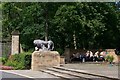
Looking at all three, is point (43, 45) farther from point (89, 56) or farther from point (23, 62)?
point (89, 56)

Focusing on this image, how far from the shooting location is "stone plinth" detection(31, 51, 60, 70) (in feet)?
73.9

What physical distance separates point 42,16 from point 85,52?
533 centimetres

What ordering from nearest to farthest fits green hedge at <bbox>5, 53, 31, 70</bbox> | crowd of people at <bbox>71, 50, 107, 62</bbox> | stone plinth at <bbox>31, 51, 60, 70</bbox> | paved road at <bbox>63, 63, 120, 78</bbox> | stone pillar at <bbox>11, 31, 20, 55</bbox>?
paved road at <bbox>63, 63, 120, 78</bbox>, stone plinth at <bbox>31, 51, 60, 70</bbox>, green hedge at <bbox>5, 53, 31, 70</bbox>, crowd of people at <bbox>71, 50, 107, 62</bbox>, stone pillar at <bbox>11, 31, 20, 55</bbox>

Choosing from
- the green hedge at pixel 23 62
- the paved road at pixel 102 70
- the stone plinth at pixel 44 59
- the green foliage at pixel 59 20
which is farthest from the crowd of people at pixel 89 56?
the paved road at pixel 102 70

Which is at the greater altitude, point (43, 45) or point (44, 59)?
point (43, 45)

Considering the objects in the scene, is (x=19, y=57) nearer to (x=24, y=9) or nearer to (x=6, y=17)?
(x=24, y=9)

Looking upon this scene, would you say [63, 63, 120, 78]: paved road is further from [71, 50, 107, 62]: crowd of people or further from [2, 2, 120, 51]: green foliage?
[2, 2, 120, 51]: green foliage

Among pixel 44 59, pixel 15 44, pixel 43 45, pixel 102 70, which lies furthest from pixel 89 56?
pixel 102 70

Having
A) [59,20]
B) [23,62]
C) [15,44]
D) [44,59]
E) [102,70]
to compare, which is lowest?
[102,70]

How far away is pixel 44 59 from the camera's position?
892 inches

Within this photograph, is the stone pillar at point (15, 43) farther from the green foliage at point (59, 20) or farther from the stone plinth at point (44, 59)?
the stone plinth at point (44, 59)

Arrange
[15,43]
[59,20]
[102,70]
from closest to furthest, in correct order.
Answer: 1. [102,70]
2. [59,20]
3. [15,43]

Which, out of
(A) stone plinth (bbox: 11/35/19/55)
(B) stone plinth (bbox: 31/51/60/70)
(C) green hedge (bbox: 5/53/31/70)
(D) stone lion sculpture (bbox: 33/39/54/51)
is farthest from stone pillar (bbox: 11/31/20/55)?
(B) stone plinth (bbox: 31/51/60/70)

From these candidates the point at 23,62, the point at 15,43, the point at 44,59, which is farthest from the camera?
the point at 15,43
